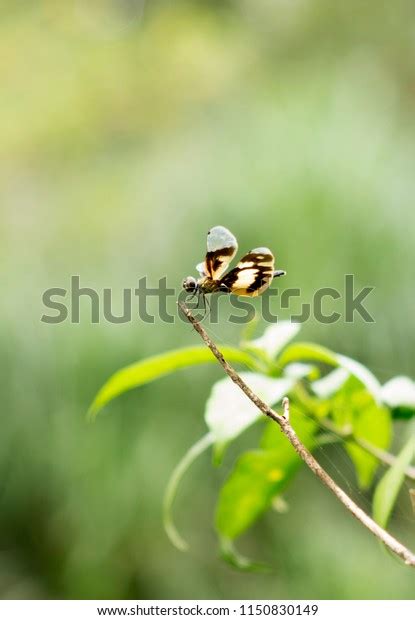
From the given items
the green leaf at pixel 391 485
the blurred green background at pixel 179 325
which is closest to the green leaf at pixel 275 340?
the green leaf at pixel 391 485

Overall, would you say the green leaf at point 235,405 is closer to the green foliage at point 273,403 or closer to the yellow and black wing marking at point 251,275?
the green foliage at point 273,403

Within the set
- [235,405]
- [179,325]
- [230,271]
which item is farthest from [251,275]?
[179,325]

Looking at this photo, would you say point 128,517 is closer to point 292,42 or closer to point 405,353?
point 405,353

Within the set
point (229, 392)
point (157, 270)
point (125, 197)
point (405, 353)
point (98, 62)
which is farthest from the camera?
point (98, 62)

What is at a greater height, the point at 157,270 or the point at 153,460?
the point at 157,270

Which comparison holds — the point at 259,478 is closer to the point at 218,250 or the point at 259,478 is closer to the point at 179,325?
the point at 218,250

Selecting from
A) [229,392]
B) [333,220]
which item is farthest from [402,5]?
[229,392]
